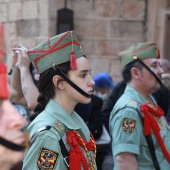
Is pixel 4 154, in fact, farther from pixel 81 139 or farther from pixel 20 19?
pixel 20 19

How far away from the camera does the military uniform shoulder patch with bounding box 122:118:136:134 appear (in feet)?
12.7

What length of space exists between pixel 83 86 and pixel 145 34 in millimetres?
4794

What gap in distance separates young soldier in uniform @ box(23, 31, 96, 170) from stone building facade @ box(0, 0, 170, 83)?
443cm

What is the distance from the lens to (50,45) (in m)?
3.13

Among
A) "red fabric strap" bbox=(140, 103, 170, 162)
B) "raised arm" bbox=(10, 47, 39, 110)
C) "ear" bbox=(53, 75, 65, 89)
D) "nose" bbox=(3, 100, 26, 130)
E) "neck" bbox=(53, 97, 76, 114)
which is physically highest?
"nose" bbox=(3, 100, 26, 130)

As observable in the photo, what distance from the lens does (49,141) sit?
2.83 metres

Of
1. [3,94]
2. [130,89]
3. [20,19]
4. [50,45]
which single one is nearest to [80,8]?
[20,19]

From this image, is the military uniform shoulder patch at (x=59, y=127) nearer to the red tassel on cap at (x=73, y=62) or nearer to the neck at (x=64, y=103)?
the neck at (x=64, y=103)

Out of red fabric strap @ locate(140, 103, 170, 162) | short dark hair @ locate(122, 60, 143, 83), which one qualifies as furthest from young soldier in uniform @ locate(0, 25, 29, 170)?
short dark hair @ locate(122, 60, 143, 83)

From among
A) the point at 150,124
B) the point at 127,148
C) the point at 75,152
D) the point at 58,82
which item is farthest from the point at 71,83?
the point at 150,124

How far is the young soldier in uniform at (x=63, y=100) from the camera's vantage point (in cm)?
288

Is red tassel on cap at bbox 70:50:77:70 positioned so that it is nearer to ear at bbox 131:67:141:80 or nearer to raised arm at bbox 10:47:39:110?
raised arm at bbox 10:47:39:110

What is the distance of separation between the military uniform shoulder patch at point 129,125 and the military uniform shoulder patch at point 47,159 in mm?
1149

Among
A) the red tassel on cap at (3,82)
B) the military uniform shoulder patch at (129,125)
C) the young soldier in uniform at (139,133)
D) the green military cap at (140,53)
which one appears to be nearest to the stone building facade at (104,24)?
the green military cap at (140,53)
